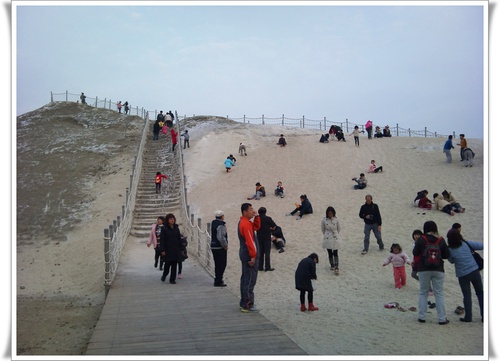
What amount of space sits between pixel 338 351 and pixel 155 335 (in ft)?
8.46

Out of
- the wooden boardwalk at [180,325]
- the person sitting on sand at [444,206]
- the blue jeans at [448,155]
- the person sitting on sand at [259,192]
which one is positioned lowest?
the wooden boardwalk at [180,325]

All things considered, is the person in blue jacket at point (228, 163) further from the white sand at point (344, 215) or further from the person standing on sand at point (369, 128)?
the person standing on sand at point (369, 128)

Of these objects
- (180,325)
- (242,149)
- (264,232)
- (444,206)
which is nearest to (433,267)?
(180,325)

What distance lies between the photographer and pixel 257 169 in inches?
1008

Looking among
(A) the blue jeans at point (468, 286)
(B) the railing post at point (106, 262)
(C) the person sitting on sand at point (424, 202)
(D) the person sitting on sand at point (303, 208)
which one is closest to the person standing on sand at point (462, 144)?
(C) the person sitting on sand at point (424, 202)

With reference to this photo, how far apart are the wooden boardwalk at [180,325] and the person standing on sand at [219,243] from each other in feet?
1.23

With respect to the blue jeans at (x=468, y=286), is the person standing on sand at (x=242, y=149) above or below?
above

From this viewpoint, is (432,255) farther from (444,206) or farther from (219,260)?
(444,206)

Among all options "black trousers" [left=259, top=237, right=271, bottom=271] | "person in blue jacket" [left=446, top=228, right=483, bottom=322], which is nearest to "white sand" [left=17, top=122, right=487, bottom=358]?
"black trousers" [left=259, top=237, right=271, bottom=271]

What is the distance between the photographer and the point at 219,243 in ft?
32.8

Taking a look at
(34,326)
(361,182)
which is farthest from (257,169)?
(34,326)

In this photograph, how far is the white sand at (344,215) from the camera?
749cm

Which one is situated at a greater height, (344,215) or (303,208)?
(303,208)

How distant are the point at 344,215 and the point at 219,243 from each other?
367 inches
